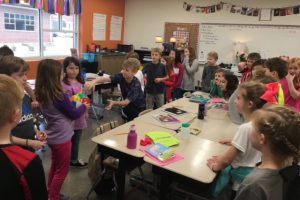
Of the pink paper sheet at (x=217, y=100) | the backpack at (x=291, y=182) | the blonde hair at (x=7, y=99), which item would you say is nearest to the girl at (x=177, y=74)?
the pink paper sheet at (x=217, y=100)

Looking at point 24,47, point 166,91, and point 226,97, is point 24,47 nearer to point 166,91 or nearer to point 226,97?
point 166,91

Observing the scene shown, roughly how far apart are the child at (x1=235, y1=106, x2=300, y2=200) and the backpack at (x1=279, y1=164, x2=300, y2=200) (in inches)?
0.6

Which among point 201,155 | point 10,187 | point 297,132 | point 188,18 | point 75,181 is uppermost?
point 188,18

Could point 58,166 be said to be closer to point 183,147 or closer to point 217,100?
point 183,147

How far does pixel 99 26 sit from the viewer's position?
738cm

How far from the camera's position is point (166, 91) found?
5.01 meters

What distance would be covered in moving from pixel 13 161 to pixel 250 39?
6632 millimetres

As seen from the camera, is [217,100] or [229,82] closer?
[229,82]

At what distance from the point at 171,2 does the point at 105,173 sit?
6.16m

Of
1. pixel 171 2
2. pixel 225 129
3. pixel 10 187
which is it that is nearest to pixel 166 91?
pixel 225 129

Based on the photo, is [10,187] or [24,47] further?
[24,47]

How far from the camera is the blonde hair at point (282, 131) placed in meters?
1.11

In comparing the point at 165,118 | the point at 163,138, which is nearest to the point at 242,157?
the point at 163,138

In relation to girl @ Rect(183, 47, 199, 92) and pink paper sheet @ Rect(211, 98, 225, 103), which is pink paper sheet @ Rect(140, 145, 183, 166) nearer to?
pink paper sheet @ Rect(211, 98, 225, 103)
